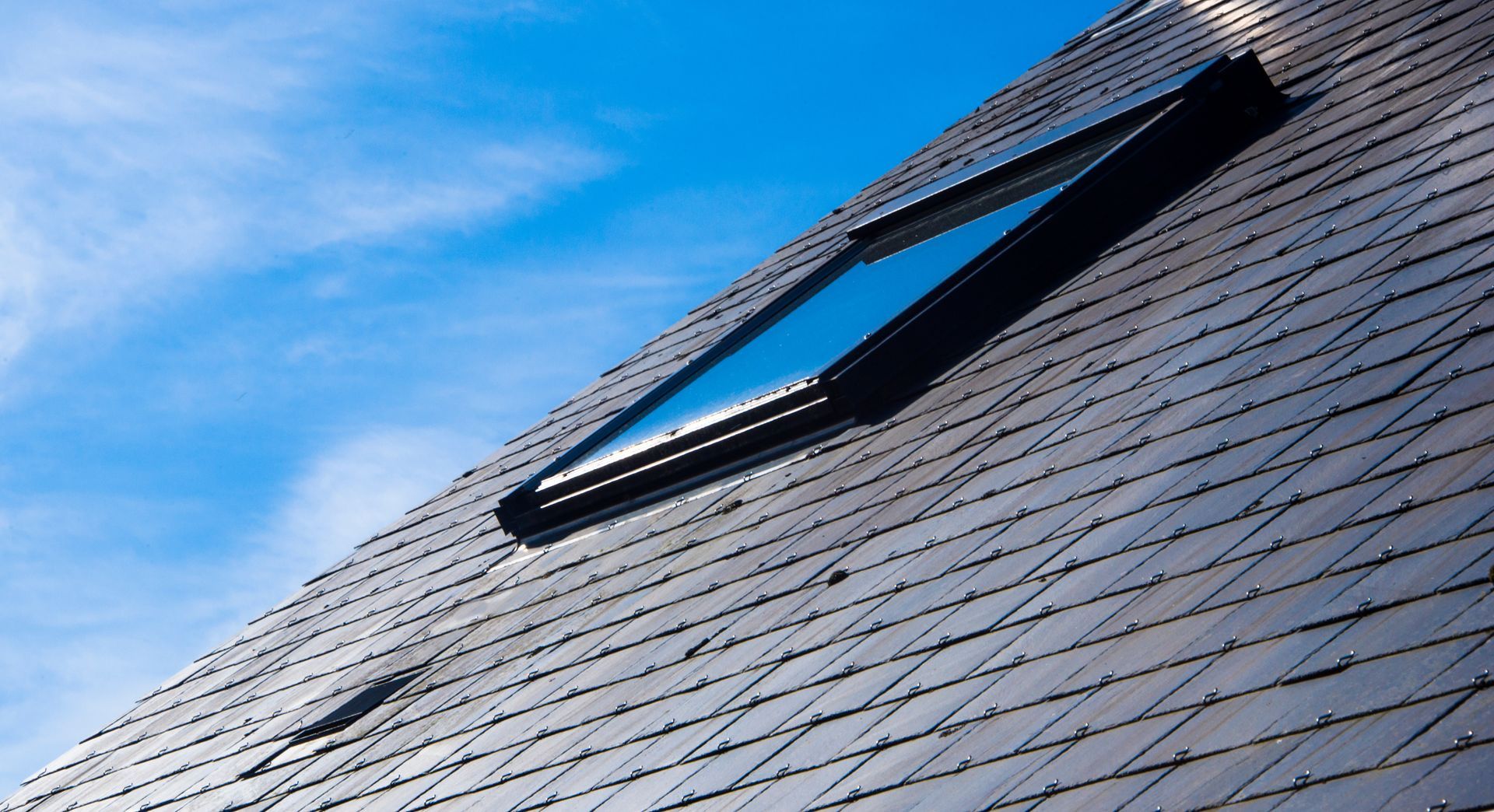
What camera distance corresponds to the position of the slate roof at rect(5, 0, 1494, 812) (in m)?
3.85

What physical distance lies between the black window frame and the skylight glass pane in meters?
0.16

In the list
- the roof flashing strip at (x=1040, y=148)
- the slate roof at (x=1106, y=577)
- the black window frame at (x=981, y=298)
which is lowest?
the slate roof at (x=1106, y=577)

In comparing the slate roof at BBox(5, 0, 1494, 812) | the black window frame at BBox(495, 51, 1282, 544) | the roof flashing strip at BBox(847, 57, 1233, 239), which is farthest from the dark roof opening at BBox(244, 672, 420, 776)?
the roof flashing strip at BBox(847, 57, 1233, 239)

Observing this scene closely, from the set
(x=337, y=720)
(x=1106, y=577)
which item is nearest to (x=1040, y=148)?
(x=1106, y=577)

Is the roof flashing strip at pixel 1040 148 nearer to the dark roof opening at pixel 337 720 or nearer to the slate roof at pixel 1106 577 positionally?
the slate roof at pixel 1106 577

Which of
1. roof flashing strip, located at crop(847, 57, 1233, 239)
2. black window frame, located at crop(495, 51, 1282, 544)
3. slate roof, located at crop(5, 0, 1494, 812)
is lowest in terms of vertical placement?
slate roof, located at crop(5, 0, 1494, 812)

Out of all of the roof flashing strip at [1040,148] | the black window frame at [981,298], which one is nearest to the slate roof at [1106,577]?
the black window frame at [981,298]

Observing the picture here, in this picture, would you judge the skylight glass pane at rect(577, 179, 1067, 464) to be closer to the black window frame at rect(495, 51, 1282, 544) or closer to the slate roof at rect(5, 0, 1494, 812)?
the black window frame at rect(495, 51, 1282, 544)

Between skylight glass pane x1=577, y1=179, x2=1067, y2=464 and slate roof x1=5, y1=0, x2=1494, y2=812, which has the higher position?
skylight glass pane x1=577, y1=179, x2=1067, y2=464

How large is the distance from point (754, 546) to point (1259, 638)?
321 cm

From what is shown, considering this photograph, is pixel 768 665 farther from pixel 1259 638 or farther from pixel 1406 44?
pixel 1406 44

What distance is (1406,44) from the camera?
7672 mm

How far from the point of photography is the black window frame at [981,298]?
7641 millimetres

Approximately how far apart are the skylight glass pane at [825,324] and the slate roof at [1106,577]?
621mm
